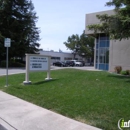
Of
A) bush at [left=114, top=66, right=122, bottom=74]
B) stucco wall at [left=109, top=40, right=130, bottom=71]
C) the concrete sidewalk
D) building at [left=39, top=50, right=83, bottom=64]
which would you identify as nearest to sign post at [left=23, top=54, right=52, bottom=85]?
the concrete sidewalk

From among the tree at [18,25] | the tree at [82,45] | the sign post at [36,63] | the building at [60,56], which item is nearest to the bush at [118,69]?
the sign post at [36,63]

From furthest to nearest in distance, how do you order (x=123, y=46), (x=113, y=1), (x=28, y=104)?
(x=123, y=46) → (x=113, y=1) → (x=28, y=104)

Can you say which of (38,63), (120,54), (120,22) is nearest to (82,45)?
(120,54)

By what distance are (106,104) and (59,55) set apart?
7099cm

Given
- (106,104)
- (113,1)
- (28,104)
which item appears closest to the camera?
(106,104)

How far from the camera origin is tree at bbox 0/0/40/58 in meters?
42.7

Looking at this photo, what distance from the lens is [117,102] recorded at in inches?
288

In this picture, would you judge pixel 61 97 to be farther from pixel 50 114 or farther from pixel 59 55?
pixel 59 55

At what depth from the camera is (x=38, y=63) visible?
13508 mm

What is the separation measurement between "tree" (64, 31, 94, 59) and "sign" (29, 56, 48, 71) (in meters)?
57.5

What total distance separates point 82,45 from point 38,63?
61.0 metres

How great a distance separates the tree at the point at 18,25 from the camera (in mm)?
42719

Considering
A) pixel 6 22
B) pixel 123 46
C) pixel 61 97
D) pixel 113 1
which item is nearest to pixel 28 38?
pixel 6 22

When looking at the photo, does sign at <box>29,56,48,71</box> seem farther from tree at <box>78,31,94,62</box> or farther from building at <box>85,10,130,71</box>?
tree at <box>78,31,94,62</box>
